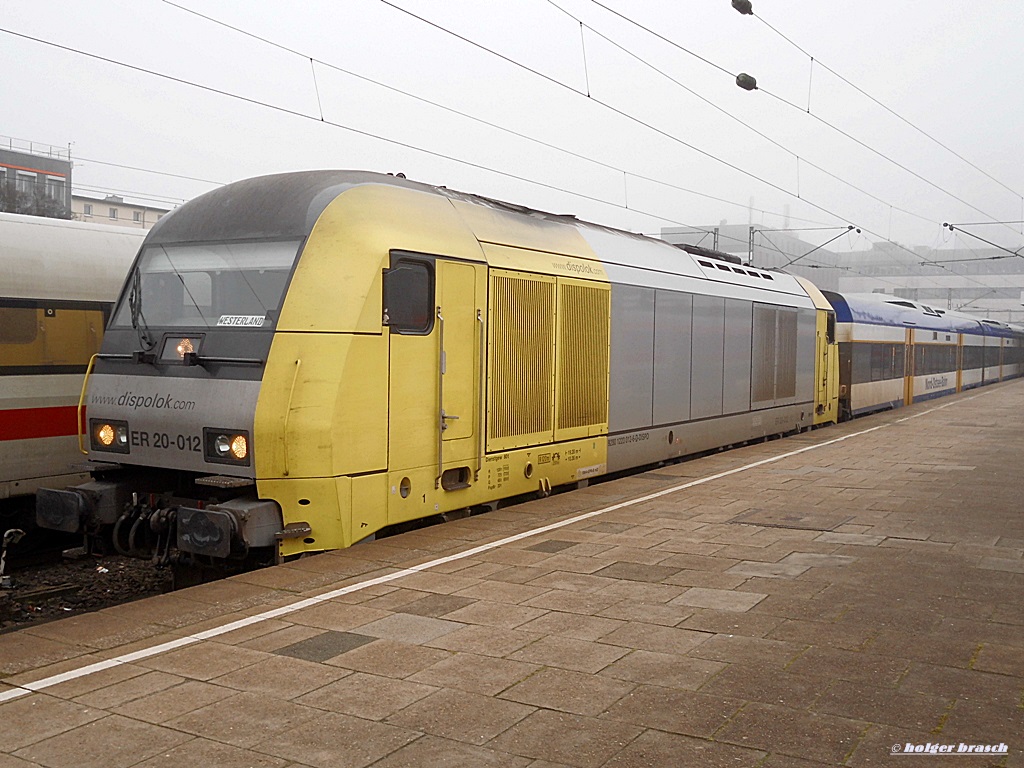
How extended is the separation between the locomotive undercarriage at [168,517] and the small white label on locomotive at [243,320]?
1.22 m

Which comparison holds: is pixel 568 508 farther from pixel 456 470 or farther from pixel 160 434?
pixel 160 434

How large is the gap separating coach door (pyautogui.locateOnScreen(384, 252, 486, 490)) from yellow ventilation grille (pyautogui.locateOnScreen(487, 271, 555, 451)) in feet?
0.97

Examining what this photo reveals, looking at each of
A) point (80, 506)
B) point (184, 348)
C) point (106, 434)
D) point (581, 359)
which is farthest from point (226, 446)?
point (581, 359)

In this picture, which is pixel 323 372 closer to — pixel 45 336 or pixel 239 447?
pixel 239 447

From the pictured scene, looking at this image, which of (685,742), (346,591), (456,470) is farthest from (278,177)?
(685,742)

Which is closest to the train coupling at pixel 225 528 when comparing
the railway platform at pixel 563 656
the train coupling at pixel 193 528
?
the train coupling at pixel 193 528

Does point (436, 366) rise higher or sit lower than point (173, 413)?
higher

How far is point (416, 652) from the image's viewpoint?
5422mm

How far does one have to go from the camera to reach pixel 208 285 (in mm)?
7973

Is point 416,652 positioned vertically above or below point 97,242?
below

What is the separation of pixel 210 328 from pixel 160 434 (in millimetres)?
940

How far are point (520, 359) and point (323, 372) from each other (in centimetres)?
297

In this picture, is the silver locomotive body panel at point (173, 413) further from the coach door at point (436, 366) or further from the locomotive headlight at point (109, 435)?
the coach door at point (436, 366)

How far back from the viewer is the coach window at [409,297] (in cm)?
798
